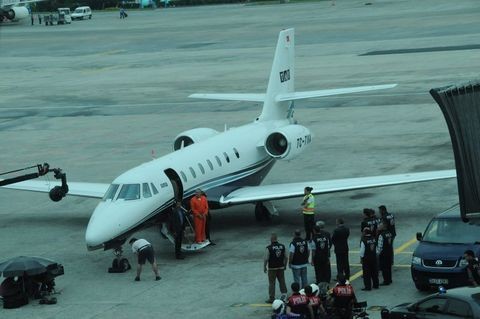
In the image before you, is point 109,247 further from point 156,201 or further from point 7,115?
point 7,115

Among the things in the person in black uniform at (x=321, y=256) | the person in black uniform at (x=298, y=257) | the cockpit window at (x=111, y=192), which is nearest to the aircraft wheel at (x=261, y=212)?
the cockpit window at (x=111, y=192)

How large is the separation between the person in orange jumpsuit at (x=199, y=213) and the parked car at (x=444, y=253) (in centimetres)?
620

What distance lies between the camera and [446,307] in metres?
19.3

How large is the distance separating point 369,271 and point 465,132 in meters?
5.88

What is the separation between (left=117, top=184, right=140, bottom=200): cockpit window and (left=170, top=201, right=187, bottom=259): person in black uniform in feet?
3.45

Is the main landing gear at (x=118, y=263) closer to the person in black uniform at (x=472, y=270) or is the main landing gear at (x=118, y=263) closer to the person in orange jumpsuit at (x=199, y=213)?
the person in orange jumpsuit at (x=199, y=213)

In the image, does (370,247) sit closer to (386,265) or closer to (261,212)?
(386,265)

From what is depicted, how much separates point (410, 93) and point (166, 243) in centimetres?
2814

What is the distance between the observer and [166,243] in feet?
97.6

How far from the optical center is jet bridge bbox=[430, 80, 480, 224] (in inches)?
751

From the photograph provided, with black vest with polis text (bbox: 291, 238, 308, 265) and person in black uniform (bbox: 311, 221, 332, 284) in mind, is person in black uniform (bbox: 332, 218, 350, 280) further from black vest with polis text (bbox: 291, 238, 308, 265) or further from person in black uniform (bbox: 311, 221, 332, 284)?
black vest with polis text (bbox: 291, 238, 308, 265)

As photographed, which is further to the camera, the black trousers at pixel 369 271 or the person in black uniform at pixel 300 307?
the black trousers at pixel 369 271

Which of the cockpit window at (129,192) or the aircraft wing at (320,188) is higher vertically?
the cockpit window at (129,192)

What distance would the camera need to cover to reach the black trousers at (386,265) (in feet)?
79.8
